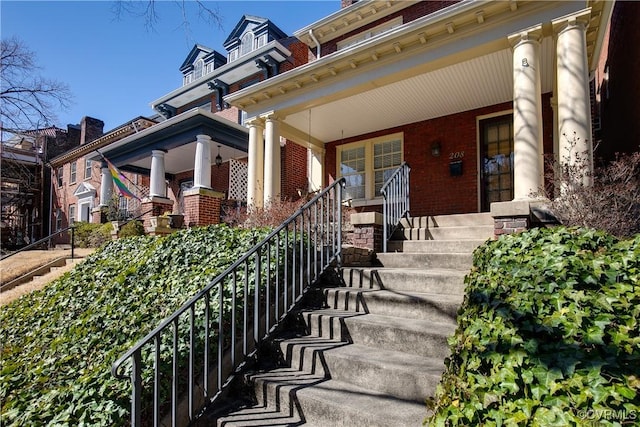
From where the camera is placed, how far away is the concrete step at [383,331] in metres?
2.65

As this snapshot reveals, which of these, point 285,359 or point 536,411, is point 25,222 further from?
point 536,411

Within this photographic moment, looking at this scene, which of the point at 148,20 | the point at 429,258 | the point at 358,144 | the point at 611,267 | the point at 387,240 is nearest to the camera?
the point at 611,267

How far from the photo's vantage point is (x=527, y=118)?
4.65m

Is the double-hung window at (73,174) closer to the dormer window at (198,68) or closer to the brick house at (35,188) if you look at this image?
the brick house at (35,188)

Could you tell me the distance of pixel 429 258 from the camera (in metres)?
4.06

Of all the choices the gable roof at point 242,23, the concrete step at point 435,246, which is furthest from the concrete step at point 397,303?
the gable roof at point 242,23

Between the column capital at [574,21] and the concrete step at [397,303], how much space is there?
396 cm

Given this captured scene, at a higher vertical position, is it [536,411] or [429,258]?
[429,258]

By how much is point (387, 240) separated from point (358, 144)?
4.65 metres

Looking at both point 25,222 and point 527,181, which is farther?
point 25,222

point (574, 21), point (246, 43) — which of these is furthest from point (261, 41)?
point (574, 21)

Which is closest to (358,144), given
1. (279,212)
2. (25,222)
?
(279,212)

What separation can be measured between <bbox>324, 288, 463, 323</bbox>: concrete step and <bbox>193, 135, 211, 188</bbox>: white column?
5937 mm

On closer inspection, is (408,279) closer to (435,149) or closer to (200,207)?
(435,149)
